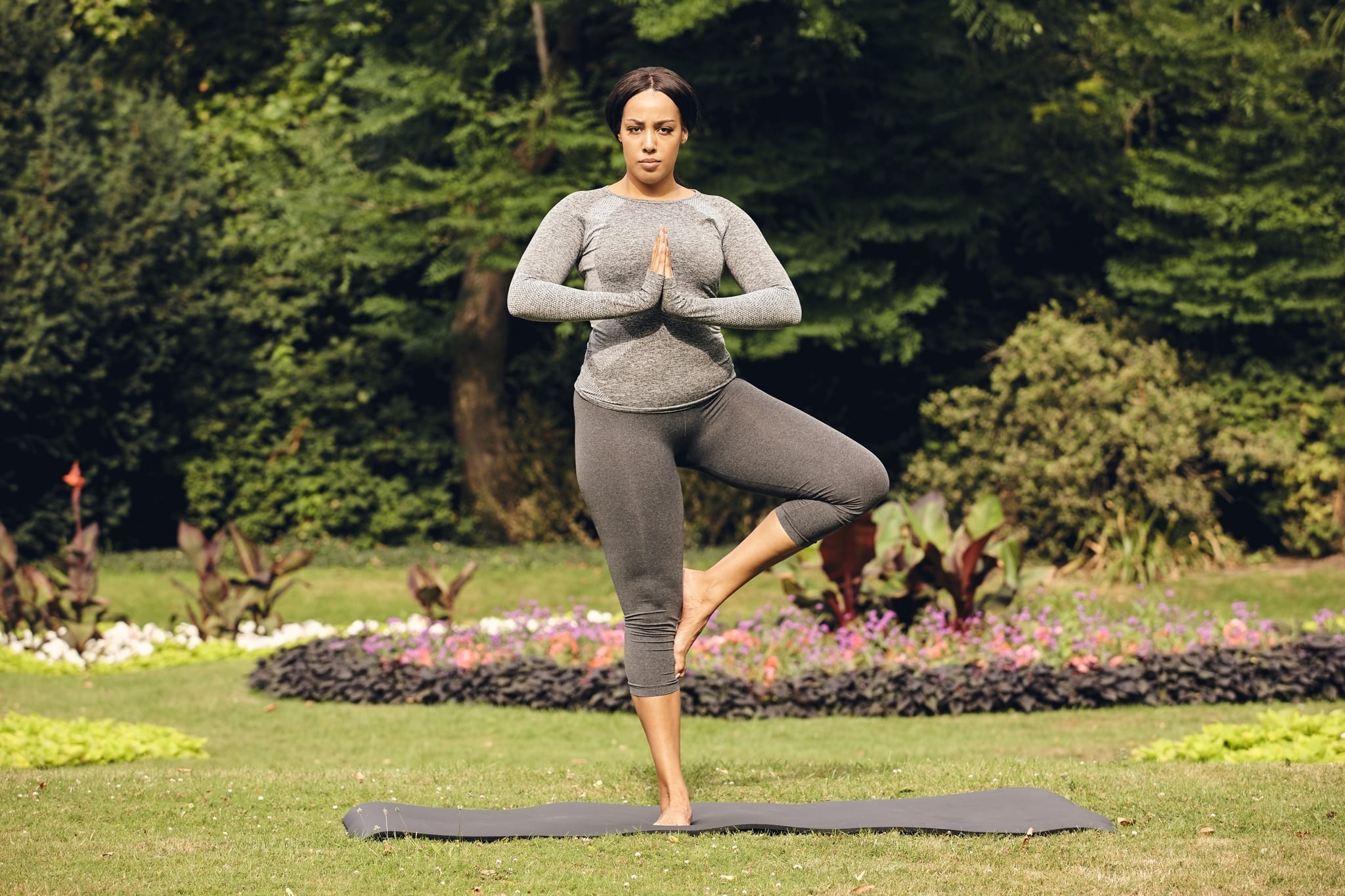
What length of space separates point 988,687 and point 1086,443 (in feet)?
16.0

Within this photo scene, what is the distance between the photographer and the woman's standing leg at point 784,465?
3594mm

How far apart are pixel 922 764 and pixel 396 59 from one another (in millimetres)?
9129

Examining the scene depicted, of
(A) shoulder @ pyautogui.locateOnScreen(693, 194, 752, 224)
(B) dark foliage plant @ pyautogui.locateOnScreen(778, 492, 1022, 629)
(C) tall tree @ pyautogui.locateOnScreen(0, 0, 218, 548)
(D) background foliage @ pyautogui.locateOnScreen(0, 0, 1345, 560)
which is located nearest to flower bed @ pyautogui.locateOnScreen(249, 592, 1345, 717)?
(B) dark foliage plant @ pyautogui.locateOnScreen(778, 492, 1022, 629)

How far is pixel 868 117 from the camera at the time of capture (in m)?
12.3

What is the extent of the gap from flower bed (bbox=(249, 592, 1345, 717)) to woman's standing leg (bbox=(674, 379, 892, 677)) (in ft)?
10.2

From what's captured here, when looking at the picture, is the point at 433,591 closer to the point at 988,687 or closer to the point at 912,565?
the point at 912,565

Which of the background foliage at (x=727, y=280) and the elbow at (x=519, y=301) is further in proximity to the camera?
the background foliage at (x=727, y=280)

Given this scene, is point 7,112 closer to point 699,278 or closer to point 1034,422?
point 1034,422

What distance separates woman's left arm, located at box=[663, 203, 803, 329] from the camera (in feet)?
11.5

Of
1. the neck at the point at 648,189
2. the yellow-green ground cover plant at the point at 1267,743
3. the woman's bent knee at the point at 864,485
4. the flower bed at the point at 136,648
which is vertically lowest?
the flower bed at the point at 136,648

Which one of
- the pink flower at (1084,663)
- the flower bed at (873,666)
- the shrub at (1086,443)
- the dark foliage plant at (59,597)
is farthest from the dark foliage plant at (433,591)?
the shrub at (1086,443)

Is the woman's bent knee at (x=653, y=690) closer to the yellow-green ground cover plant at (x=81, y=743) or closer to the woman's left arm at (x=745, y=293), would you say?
the woman's left arm at (x=745, y=293)

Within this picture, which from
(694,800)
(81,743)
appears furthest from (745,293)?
(81,743)

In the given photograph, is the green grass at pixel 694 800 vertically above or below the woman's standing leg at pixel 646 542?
below
